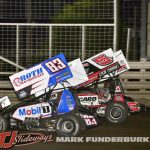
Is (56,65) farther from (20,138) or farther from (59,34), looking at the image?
(59,34)

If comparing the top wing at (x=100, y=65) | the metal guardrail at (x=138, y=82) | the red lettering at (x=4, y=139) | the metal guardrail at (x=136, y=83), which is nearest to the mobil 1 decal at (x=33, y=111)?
the red lettering at (x=4, y=139)

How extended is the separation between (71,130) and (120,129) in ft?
5.32

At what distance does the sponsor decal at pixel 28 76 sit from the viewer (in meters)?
11.7

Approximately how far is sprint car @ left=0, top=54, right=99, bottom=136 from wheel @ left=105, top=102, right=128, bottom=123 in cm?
170

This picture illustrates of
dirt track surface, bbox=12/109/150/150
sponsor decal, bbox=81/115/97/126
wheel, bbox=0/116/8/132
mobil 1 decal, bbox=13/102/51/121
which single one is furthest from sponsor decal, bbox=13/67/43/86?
dirt track surface, bbox=12/109/150/150

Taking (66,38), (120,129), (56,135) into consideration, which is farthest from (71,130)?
(66,38)

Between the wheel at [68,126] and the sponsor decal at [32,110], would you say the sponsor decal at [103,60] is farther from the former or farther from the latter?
the wheel at [68,126]

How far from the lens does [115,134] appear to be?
11820mm

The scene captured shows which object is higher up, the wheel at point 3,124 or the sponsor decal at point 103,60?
the sponsor decal at point 103,60

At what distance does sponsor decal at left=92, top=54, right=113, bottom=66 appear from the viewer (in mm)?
13578

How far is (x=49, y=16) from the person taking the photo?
53.8 feet

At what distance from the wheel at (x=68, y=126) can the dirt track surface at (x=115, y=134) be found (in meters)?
0.41

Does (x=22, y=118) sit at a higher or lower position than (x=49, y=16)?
lower

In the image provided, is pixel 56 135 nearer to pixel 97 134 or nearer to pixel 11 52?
pixel 97 134
